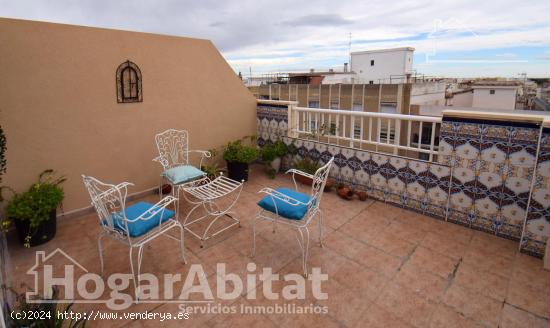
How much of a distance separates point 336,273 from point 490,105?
19.0 meters

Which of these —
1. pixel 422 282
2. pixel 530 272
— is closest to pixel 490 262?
pixel 530 272

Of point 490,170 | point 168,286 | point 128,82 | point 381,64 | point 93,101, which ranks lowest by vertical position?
point 168,286

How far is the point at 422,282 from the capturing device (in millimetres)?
2330

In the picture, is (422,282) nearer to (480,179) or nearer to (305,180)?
(480,179)

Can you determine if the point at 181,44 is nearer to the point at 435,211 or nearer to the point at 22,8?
the point at 22,8

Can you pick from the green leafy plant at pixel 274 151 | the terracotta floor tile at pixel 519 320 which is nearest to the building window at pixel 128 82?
the green leafy plant at pixel 274 151

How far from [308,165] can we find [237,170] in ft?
3.48

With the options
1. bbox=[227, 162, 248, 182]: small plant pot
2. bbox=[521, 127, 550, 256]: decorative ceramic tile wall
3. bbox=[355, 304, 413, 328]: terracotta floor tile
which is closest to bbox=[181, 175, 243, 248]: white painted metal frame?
bbox=[227, 162, 248, 182]: small plant pot

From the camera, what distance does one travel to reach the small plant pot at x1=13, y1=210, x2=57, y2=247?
283 centimetres

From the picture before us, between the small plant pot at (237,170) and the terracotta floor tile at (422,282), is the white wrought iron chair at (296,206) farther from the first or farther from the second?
the small plant pot at (237,170)

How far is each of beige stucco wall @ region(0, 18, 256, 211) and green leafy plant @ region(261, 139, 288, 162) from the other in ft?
2.80

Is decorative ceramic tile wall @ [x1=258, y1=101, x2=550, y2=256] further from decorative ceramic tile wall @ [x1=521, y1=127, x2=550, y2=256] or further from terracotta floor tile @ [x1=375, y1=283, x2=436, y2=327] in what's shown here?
terracotta floor tile @ [x1=375, y1=283, x2=436, y2=327]

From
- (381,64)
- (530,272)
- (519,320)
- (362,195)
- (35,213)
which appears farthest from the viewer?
(381,64)

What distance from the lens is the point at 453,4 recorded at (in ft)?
15.6
